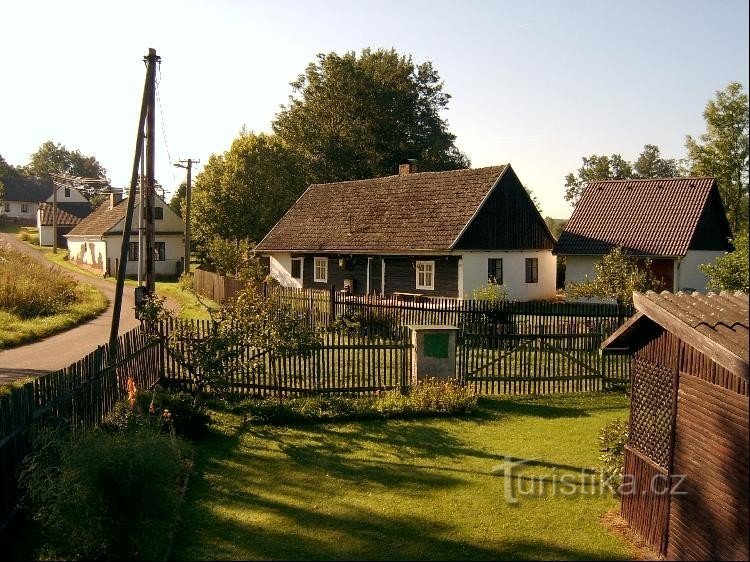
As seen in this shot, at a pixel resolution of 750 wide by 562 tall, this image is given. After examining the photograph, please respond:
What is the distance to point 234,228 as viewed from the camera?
46625 millimetres

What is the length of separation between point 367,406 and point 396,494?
171 inches

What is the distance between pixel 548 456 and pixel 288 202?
38.3 meters

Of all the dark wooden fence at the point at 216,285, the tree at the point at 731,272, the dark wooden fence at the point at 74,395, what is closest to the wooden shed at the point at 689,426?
the dark wooden fence at the point at 74,395

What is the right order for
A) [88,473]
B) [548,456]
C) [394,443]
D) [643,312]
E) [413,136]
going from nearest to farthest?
[88,473]
[643,312]
[548,456]
[394,443]
[413,136]

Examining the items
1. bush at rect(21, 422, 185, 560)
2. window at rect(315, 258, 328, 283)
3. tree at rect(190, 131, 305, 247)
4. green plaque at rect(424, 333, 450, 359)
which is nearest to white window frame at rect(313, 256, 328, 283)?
window at rect(315, 258, 328, 283)

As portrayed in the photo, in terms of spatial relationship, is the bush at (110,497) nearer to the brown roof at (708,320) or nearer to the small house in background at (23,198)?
the brown roof at (708,320)

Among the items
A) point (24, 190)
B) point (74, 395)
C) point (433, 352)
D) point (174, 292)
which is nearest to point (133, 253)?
point (174, 292)

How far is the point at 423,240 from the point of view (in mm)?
30562

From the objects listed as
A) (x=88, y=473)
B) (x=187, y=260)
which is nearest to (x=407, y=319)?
(x=88, y=473)

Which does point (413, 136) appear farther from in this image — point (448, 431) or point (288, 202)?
point (448, 431)

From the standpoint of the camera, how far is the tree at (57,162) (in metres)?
116

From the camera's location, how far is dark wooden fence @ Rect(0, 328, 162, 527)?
25.6ft

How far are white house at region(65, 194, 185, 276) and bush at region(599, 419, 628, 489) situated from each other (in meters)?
37.7

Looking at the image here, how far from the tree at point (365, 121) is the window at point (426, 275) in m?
21.6
